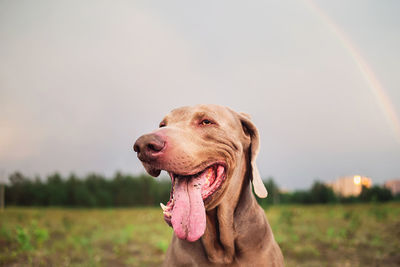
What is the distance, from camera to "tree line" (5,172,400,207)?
1599 inches

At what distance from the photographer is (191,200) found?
7.60ft

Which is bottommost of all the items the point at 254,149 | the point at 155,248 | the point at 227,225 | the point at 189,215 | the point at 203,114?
the point at 155,248

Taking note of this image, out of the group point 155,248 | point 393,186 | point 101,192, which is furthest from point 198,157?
point 101,192

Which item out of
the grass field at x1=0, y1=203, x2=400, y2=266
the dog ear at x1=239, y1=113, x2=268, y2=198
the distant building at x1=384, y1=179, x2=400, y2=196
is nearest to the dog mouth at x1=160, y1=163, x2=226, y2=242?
the dog ear at x1=239, y1=113, x2=268, y2=198

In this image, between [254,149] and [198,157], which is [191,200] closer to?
[198,157]

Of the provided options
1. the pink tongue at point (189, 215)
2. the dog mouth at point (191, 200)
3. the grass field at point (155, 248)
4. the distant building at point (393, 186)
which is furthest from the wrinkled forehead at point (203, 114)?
the distant building at point (393, 186)

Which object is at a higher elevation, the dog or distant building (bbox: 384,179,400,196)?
the dog

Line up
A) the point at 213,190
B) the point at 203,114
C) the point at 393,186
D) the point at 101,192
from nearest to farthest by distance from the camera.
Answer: the point at 213,190
the point at 203,114
the point at 393,186
the point at 101,192

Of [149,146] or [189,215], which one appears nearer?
[149,146]

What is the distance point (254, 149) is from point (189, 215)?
896 mm

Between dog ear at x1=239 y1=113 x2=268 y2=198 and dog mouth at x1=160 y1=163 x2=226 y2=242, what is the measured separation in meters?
0.32

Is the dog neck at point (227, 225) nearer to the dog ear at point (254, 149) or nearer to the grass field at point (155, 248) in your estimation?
the dog ear at point (254, 149)

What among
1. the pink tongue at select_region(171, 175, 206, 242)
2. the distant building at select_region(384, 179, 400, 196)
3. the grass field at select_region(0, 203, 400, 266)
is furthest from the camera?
the distant building at select_region(384, 179, 400, 196)

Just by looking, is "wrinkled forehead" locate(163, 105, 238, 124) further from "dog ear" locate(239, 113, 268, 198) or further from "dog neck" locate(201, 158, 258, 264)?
"dog neck" locate(201, 158, 258, 264)
